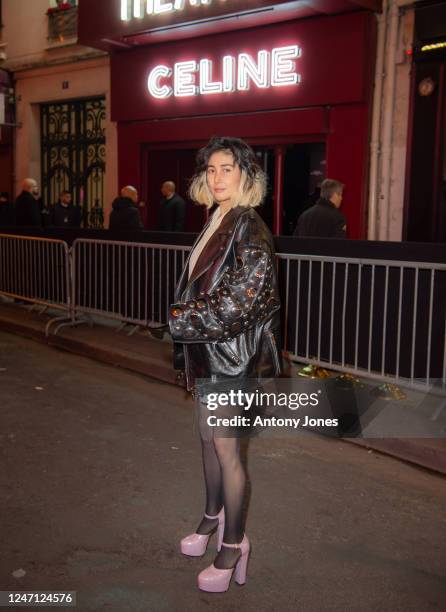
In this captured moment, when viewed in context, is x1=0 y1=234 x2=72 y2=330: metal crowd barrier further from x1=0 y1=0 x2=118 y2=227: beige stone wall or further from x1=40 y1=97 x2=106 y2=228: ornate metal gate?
x1=40 y1=97 x2=106 y2=228: ornate metal gate

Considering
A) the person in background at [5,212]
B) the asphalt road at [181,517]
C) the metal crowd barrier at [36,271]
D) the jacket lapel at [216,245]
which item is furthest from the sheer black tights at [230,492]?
the person in background at [5,212]

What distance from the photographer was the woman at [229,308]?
9.98 feet

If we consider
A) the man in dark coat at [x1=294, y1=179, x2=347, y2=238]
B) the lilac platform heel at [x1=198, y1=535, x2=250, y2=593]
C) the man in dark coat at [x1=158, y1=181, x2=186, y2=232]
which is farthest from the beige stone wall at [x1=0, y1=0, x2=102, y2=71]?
the lilac platform heel at [x1=198, y1=535, x2=250, y2=593]

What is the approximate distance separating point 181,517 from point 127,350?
433cm

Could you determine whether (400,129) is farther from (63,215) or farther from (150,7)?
(63,215)

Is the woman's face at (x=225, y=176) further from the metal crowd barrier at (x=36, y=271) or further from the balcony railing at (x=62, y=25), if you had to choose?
the balcony railing at (x=62, y=25)

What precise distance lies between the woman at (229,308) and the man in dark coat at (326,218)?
16.7ft

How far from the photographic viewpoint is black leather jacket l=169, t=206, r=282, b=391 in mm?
3027

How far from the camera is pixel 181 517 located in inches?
162

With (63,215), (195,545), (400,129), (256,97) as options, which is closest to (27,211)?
(63,215)

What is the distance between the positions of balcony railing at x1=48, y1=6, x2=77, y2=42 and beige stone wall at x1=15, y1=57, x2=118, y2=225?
616mm

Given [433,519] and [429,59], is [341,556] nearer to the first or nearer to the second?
[433,519]

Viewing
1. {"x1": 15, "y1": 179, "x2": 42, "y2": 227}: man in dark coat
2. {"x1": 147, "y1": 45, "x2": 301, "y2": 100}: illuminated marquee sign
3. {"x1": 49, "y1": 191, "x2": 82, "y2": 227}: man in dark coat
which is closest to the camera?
{"x1": 147, "y1": 45, "x2": 301, "y2": 100}: illuminated marquee sign

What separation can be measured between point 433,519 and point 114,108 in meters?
12.0
